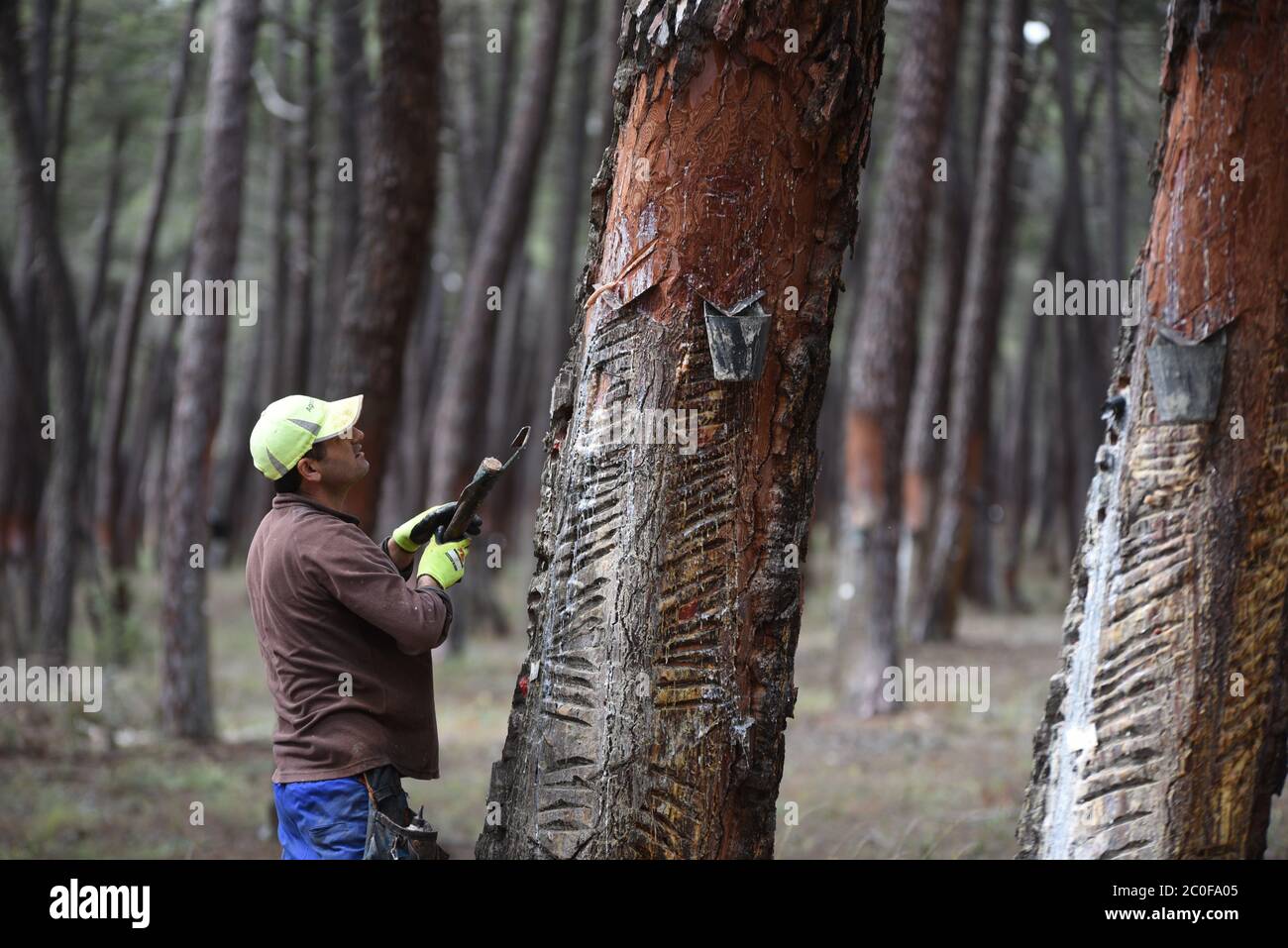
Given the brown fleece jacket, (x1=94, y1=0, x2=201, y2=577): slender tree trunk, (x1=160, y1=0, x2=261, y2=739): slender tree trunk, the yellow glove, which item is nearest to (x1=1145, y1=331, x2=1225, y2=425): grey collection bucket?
the yellow glove

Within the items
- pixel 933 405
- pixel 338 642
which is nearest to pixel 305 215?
pixel 933 405

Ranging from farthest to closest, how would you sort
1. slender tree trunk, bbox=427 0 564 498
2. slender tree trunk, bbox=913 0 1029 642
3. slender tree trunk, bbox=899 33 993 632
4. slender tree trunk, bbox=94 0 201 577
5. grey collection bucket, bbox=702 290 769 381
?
slender tree trunk, bbox=899 33 993 632 < slender tree trunk, bbox=94 0 201 577 < slender tree trunk, bbox=913 0 1029 642 < slender tree trunk, bbox=427 0 564 498 < grey collection bucket, bbox=702 290 769 381

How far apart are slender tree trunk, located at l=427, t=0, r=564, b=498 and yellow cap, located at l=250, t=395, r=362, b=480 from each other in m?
9.51

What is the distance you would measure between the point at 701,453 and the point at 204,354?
7.30 meters

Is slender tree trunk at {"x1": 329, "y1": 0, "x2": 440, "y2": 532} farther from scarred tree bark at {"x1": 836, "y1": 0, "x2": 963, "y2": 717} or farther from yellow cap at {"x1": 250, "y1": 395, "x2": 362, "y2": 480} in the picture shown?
scarred tree bark at {"x1": 836, "y1": 0, "x2": 963, "y2": 717}

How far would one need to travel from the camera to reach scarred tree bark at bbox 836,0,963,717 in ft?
35.8

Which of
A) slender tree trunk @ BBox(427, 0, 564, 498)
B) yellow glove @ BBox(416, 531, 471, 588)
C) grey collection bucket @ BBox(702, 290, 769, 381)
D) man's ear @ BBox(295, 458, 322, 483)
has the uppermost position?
slender tree trunk @ BBox(427, 0, 564, 498)

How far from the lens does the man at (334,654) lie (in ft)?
12.0

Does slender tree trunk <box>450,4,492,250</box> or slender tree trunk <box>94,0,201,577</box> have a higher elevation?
slender tree trunk <box>450,4,492,250</box>

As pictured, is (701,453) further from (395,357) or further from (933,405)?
(933,405)

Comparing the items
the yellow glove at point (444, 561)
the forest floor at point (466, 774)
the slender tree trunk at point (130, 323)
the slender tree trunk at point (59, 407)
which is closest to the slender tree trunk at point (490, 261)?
the forest floor at point (466, 774)

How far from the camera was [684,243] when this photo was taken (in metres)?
3.46

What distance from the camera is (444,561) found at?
392 centimetres

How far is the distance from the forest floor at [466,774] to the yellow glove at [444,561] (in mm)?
3146
